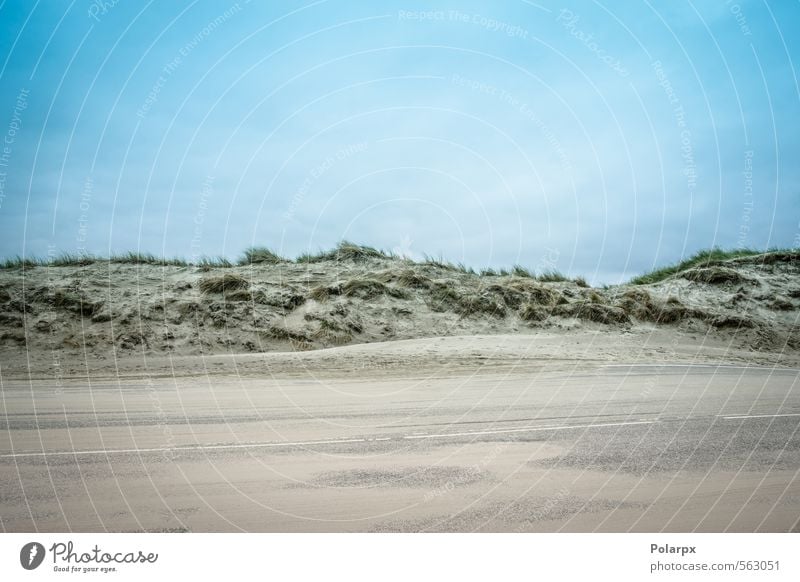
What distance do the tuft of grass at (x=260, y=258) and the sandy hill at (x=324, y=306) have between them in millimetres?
85

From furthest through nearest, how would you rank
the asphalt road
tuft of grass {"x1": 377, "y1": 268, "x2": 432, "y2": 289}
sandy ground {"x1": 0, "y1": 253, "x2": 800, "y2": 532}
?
tuft of grass {"x1": 377, "y1": 268, "x2": 432, "y2": 289}
sandy ground {"x1": 0, "y1": 253, "x2": 800, "y2": 532}
the asphalt road

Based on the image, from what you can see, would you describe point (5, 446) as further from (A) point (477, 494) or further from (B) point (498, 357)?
(B) point (498, 357)

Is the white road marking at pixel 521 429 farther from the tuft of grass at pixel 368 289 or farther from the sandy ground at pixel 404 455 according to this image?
the tuft of grass at pixel 368 289

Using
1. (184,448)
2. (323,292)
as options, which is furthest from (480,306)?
(184,448)

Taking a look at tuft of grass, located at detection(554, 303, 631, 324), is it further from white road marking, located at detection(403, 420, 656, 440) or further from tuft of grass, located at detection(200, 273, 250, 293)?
white road marking, located at detection(403, 420, 656, 440)

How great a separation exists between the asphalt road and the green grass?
25675 mm

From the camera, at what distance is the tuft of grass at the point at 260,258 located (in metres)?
30.3

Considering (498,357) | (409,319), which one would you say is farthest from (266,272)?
(498,357)

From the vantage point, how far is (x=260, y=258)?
3056 cm

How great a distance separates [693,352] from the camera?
78.6ft

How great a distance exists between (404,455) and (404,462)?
35 cm
